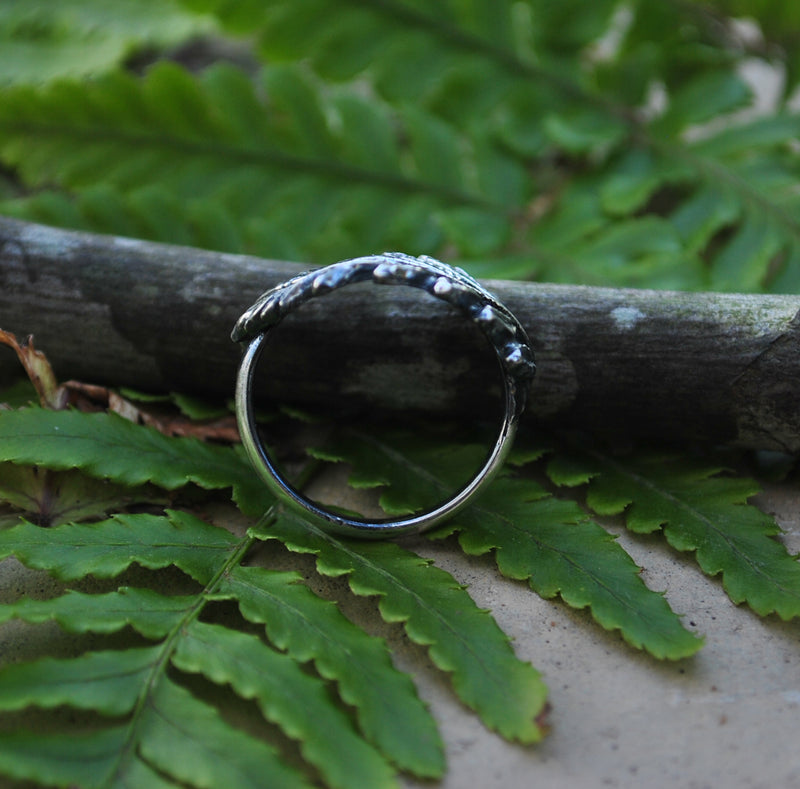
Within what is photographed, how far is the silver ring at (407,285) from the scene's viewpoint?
1485 mm

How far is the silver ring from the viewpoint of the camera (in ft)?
4.87

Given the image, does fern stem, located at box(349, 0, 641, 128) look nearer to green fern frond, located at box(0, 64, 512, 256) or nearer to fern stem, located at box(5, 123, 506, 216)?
green fern frond, located at box(0, 64, 512, 256)

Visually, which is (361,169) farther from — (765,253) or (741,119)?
(741,119)

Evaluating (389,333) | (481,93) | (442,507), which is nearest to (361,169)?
(481,93)

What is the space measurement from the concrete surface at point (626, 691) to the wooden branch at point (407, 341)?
28 centimetres

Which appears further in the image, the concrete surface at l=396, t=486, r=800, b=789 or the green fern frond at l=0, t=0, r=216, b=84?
the green fern frond at l=0, t=0, r=216, b=84

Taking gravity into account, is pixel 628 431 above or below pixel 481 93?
below

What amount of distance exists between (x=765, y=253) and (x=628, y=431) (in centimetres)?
83

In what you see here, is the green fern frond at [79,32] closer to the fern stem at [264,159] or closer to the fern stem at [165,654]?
the fern stem at [264,159]

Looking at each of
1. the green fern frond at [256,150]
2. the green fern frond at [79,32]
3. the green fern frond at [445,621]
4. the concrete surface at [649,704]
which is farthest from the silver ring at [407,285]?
the green fern frond at [79,32]

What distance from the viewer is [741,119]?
3250 millimetres

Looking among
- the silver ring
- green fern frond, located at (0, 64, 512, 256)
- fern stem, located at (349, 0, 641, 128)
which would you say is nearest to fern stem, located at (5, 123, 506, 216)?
green fern frond, located at (0, 64, 512, 256)

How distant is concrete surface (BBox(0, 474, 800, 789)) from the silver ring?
104 millimetres

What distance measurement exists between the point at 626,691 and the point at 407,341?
0.74 m
